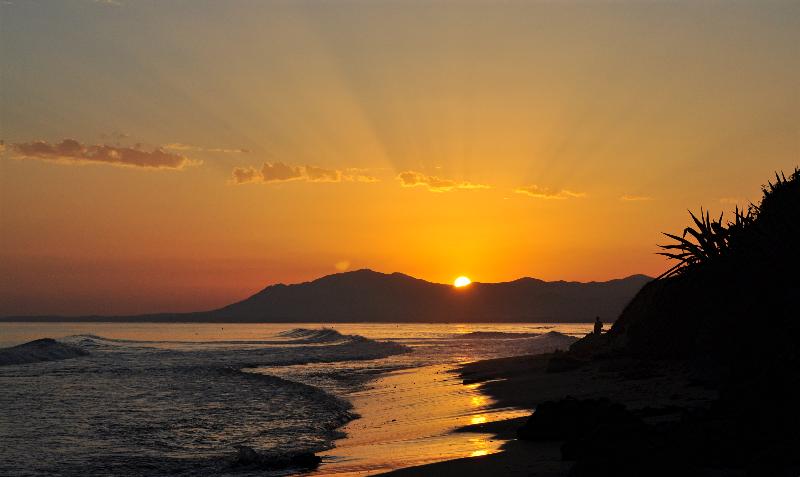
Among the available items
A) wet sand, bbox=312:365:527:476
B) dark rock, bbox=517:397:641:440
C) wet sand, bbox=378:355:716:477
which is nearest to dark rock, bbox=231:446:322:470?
wet sand, bbox=312:365:527:476

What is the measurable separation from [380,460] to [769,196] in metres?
11.5

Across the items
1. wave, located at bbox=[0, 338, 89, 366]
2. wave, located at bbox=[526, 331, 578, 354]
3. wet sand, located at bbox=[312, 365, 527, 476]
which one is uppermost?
wave, located at bbox=[526, 331, 578, 354]

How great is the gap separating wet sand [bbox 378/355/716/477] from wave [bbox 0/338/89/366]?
91.4 ft

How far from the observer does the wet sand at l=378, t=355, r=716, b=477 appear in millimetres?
10791

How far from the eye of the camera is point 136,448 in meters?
16.3

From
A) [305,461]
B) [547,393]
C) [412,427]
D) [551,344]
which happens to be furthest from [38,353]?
[305,461]

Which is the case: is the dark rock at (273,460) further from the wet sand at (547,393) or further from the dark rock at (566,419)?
the dark rock at (566,419)

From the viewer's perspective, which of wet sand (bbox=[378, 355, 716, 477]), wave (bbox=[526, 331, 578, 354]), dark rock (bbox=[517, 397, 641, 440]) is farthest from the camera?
wave (bbox=[526, 331, 578, 354])

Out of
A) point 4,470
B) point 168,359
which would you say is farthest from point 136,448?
point 168,359

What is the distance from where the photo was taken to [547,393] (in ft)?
71.2

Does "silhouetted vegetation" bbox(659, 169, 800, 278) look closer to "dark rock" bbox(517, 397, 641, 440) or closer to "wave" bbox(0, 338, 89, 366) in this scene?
"dark rock" bbox(517, 397, 641, 440)

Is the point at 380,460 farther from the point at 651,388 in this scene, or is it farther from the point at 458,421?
the point at 651,388

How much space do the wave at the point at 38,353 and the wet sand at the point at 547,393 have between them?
91.4ft

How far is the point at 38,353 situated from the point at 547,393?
125 ft
